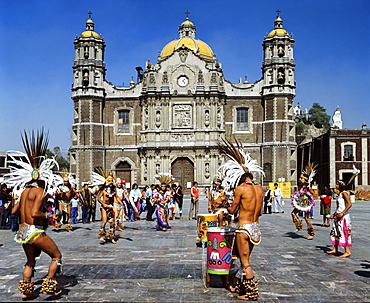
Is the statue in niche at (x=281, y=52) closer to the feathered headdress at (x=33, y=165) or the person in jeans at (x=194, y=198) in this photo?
the person in jeans at (x=194, y=198)

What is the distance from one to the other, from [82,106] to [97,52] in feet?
19.7

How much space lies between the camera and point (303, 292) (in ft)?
23.4

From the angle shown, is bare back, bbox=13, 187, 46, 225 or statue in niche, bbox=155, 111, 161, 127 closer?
bare back, bbox=13, 187, 46, 225

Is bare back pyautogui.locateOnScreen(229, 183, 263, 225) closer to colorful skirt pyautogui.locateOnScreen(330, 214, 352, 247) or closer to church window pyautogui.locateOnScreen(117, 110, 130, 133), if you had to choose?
colorful skirt pyautogui.locateOnScreen(330, 214, 352, 247)

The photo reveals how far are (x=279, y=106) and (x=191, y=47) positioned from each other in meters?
14.0

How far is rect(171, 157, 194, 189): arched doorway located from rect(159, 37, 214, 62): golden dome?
1391 centimetres

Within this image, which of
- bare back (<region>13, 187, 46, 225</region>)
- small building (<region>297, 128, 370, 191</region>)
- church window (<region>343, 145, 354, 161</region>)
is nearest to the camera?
bare back (<region>13, 187, 46, 225</region>)

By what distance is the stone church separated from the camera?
43969 mm

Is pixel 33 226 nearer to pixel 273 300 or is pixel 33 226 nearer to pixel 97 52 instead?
pixel 273 300

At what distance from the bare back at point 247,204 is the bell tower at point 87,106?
1498 inches

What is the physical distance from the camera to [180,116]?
45.0m

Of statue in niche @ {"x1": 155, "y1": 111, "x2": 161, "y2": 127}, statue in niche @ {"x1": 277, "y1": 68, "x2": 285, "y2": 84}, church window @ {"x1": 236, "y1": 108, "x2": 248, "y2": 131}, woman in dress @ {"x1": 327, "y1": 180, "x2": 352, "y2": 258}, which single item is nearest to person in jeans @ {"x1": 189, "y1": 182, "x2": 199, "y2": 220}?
woman in dress @ {"x1": 327, "y1": 180, "x2": 352, "y2": 258}

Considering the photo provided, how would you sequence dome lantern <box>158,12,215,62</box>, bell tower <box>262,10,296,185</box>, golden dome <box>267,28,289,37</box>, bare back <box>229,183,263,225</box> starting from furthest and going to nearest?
1. dome lantern <box>158,12,215,62</box>
2. golden dome <box>267,28,289,37</box>
3. bell tower <box>262,10,296,185</box>
4. bare back <box>229,183,263,225</box>

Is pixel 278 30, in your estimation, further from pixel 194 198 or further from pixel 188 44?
pixel 194 198
